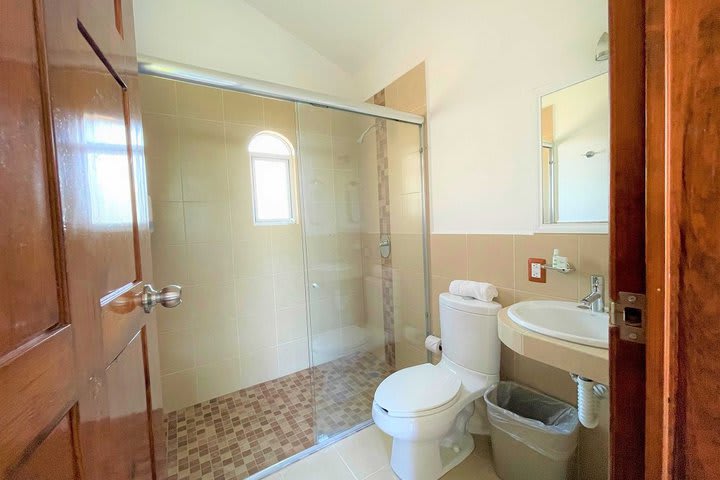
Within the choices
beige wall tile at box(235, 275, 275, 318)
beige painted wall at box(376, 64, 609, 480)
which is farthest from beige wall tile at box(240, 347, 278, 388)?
beige painted wall at box(376, 64, 609, 480)

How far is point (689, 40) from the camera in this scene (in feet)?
1.01

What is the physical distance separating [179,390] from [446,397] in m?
1.79

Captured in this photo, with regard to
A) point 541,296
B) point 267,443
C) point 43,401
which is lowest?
point 267,443

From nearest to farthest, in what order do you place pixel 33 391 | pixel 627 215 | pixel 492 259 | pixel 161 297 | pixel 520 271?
pixel 33 391, pixel 627 215, pixel 161 297, pixel 520 271, pixel 492 259

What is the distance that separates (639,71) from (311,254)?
69.5 inches

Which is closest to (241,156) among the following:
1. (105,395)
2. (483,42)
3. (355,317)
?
(355,317)

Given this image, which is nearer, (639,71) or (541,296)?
(639,71)

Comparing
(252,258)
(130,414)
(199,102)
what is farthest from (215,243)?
(130,414)

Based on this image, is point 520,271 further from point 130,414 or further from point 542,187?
point 130,414

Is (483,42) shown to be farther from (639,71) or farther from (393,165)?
(639,71)

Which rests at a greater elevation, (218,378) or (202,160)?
(202,160)

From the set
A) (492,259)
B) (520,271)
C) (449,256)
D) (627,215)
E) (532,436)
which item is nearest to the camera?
(627,215)

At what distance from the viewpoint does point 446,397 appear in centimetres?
123

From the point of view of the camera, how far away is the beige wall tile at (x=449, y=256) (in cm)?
165
